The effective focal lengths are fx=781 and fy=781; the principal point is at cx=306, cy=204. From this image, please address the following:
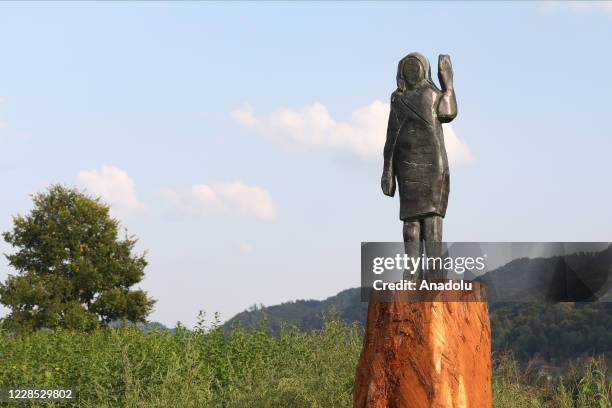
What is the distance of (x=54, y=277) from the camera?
2395 centimetres

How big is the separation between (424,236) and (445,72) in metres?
1.65

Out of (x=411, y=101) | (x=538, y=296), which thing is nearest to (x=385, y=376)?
(x=411, y=101)

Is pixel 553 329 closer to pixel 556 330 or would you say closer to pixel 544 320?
pixel 556 330

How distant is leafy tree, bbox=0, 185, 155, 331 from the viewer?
77.8ft

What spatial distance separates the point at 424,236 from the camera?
7.51 m

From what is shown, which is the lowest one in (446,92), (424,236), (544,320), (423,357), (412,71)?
(423,357)

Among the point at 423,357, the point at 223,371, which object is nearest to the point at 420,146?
the point at 423,357

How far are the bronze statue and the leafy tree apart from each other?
17.8 meters

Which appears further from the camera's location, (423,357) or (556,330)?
(556,330)

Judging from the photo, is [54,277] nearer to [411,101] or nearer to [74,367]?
[74,367]

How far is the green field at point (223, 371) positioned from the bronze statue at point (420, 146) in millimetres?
2838

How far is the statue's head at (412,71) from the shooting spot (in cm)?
767

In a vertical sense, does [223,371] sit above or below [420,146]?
below

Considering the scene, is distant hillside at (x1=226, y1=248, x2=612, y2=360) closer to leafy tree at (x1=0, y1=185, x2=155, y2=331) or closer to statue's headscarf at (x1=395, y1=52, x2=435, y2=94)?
leafy tree at (x1=0, y1=185, x2=155, y2=331)
